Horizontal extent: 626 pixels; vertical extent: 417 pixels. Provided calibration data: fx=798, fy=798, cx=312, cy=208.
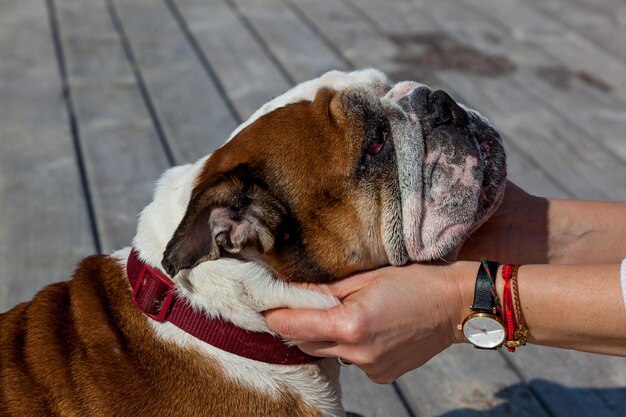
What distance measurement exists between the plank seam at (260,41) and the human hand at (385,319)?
235cm

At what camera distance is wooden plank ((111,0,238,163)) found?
12.7ft

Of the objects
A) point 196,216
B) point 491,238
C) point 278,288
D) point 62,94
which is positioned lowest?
point 62,94

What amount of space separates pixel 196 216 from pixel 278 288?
300 millimetres

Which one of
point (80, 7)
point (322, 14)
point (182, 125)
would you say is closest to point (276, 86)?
point (182, 125)

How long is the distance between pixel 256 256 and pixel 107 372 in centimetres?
46

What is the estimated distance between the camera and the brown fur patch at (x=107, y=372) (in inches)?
75.5

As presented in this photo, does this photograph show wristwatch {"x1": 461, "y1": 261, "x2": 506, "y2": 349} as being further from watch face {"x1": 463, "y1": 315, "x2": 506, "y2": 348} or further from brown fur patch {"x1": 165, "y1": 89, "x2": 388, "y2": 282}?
brown fur patch {"x1": 165, "y1": 89, "x2": 388, "y2": 282}

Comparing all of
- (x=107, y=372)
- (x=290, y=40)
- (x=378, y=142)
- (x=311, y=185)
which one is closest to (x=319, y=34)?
(x=290, y=40)

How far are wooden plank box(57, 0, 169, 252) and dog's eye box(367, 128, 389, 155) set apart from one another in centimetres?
142

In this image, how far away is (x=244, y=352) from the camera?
6.56ft

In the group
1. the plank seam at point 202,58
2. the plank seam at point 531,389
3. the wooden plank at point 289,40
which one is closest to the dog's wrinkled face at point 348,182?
the plank seam at point 531,389

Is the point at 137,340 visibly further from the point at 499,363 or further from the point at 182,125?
the point at 182,125

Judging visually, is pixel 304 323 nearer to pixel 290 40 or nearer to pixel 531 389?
pixel 531 389

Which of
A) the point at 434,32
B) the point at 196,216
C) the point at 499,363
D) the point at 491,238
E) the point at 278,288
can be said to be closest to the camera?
the point at 196,216
